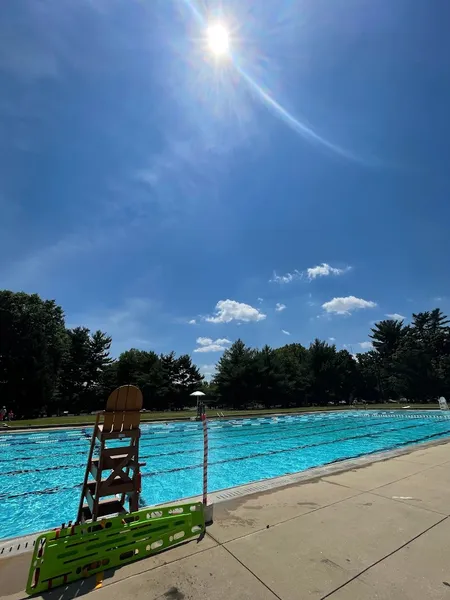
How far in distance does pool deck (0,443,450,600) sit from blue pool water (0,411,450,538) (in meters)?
4.43

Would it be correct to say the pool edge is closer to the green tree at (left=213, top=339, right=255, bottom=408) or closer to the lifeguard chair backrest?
the lifeguard chair backrest

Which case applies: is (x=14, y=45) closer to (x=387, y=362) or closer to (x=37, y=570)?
(x=37, y=570)

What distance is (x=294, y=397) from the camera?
1742 inches

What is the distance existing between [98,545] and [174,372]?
41478 millimetres

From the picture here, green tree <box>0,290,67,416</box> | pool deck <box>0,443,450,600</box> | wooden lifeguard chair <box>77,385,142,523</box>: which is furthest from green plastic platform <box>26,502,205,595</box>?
green tree <box>0,290,67,416</box>

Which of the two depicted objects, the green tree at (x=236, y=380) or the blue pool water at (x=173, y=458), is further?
the green tree at (x=236, y=380)

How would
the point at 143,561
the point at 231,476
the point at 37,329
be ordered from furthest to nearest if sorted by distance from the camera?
1. the point at 37,329
2. the point at 231,476
3. the point at 143,561

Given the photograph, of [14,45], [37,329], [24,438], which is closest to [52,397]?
[37,329]

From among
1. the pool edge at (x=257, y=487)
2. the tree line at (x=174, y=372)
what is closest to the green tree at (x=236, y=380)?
the tree line at (x=174, y=372)

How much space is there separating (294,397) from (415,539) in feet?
141

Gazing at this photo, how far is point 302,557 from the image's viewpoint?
3.16 metres

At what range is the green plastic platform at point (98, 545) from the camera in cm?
280

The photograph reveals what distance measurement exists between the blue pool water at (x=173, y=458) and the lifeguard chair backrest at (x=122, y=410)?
4.71m

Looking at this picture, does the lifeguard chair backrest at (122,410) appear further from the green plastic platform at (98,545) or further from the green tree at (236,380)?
the green tree at (236,380)
